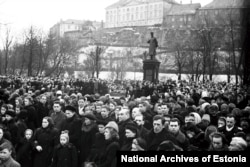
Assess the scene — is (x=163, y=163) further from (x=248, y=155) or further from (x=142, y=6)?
(x=142, y=6)

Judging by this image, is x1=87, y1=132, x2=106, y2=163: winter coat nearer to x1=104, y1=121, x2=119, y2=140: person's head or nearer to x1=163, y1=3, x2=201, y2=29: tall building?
x1=104, y1=121, x2=119, y2=140: person's head

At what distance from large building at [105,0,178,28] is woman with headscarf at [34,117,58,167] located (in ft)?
300

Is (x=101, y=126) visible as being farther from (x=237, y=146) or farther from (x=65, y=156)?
(x=237, y=146)

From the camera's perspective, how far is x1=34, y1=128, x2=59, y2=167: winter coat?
7.10 meters

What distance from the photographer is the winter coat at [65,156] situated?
21.4 ft

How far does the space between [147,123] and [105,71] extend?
2530 inches

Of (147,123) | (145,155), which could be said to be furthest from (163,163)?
(147,123)

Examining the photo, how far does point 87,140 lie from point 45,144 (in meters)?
0.93

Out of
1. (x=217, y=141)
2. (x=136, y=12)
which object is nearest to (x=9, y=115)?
(x=217, y=141)

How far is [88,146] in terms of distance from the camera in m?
7.59

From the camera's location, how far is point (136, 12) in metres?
104

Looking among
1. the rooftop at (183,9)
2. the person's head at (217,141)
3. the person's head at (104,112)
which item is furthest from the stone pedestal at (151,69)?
the rooftop at (183,9)

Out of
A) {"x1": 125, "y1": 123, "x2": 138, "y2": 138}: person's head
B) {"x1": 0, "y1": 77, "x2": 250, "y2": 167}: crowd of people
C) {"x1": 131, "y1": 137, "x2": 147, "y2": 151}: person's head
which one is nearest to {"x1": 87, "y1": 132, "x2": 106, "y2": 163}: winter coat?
{"x1": 0, "y1": 77, "x2": 250, "y2": 167}: crowd of people

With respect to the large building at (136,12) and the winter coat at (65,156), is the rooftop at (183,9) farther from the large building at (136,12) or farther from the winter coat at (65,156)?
the winter coat at (65,156)
